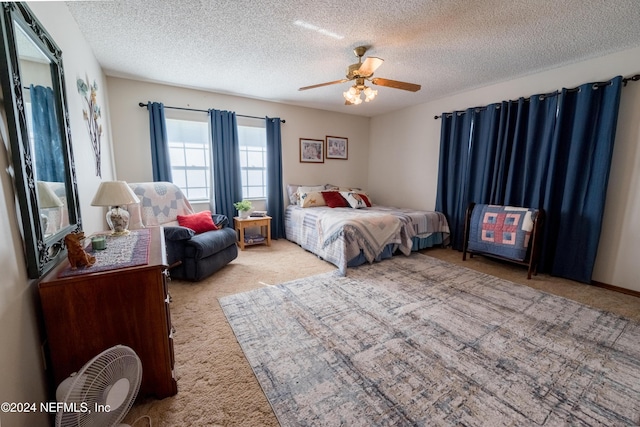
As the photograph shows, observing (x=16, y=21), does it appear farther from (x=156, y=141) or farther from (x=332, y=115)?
(x=332, y=115)

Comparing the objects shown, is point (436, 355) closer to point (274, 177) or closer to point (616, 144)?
point (616, 144)

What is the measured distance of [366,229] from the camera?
10.7 ft

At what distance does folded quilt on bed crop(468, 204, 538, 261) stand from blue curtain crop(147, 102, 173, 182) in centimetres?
421

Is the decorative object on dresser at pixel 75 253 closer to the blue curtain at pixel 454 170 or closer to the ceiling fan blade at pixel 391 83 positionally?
the ceiling fan blade at pixel 391 83

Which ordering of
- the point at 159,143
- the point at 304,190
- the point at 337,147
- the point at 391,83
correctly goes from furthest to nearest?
the point at 337,147 < the point at 304,190 < the point at 159,143 < the point at 391,83

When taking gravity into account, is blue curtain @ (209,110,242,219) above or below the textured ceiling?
below

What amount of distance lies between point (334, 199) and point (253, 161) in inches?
60.1

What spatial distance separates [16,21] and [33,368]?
4.66 feet

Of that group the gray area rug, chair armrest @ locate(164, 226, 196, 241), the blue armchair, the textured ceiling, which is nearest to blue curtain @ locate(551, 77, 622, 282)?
the textured ceiling

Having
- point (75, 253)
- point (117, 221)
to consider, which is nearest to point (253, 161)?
point (117, 221)

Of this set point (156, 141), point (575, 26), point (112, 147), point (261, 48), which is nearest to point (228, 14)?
point (261, 48)

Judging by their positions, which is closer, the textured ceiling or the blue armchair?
the textured ceiling

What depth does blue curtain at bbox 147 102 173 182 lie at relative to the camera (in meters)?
3.47

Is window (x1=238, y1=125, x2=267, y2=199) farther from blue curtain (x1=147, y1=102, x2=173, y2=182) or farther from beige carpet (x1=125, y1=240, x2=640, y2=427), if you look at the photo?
beige carpet (x1=125, y1=240, x2=640, y2=427)
